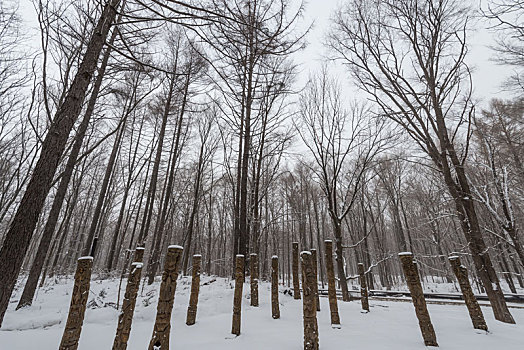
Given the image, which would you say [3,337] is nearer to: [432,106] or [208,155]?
[432,106]

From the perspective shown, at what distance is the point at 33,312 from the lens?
203 inches

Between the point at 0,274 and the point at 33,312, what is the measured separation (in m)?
5.07

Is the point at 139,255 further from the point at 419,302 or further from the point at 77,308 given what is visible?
the point at 419,302

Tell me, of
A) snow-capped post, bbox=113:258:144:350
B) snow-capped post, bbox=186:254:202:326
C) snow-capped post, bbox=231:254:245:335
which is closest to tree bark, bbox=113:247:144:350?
snow-capped post, bbox=113:258:144:350

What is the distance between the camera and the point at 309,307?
9.14ft

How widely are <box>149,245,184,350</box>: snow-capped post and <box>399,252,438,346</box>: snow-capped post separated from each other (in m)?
2.69

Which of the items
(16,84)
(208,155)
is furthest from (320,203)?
(16,84)

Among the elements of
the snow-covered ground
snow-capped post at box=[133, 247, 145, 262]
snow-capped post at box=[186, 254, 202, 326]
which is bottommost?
the snow-covered ground

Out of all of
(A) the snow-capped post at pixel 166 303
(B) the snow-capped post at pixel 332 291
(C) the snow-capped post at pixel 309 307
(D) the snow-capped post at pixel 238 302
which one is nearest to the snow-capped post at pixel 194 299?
(D) the snow-capped post at pixel 238 302

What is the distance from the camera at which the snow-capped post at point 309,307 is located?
8.65 feet

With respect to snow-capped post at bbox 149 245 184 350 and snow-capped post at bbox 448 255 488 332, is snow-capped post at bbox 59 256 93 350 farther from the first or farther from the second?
snow-capped post at bbox 448 255 488 332

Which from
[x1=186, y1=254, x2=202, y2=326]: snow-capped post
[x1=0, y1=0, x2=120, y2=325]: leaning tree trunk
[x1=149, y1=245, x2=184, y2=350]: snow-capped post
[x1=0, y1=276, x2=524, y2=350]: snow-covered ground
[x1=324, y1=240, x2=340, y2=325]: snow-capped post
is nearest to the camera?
[x1=0, y1=0, x2=120, y2=325]: leaning tree trunk

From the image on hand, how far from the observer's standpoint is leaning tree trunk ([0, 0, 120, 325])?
6.08ft

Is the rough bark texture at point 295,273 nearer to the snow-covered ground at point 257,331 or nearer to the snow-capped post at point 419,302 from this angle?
the snow-covered ground at point 257,331
